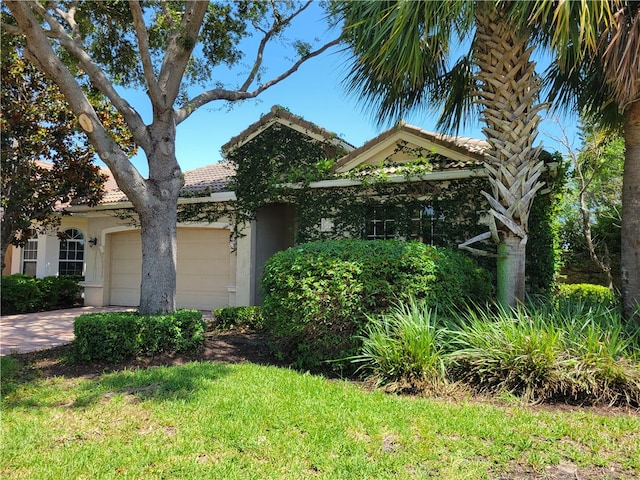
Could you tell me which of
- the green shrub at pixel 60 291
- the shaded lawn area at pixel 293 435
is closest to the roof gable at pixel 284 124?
the green shrub at pixel 60 291

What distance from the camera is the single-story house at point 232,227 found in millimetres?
9906

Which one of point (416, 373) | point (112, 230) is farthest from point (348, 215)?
point (112, 230)

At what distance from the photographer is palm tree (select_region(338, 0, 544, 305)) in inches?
232

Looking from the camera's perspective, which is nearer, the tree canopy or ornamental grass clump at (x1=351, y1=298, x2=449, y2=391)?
ornamental grass clump at (x1=351, y1=298, x2=449, y2=391)

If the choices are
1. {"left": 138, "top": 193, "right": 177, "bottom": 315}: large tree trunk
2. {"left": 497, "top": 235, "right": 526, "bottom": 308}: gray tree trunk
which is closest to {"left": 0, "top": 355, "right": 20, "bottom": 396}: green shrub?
{"left": 138, "top": 193, "right": 177, "bottom": 315}: large tree trunk

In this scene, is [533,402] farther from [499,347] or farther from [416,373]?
[416,373]

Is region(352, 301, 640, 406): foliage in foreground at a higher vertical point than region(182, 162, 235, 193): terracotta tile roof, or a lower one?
lower

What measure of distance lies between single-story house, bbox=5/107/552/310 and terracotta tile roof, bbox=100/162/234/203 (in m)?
0.06

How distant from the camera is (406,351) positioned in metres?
5.09

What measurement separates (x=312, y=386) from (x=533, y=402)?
8.28 ft

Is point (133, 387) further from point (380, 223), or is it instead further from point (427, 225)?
point (427, 225)

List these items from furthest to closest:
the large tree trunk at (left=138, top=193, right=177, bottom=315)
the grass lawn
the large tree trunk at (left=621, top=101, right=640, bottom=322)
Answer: the large tree trunk at (left=138, top=193, right=177, bottom=315), the large tree trunk at (left=621, top=101, right=640, bottom=322), the grass lawn

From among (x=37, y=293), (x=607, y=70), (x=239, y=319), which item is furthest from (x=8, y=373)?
(x=607, y=70)

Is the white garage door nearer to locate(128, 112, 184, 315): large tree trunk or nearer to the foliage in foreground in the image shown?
locate(128, 112, 184, 315): large tree trunk
